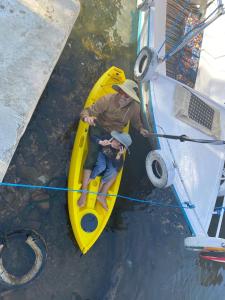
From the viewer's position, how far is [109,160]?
6387mm

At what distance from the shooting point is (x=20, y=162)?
6199 millimetres

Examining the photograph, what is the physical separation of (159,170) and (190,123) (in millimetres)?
1053

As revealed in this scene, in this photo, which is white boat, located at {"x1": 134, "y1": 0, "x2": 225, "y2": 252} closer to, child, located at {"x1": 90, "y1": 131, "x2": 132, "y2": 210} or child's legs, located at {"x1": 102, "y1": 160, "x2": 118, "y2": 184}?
child, located at {"x1": 90, "y1": 131, "x2": 132, "y2": 210}

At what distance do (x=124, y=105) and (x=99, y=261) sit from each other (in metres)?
2.57

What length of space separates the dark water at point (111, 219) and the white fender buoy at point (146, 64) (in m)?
1.19

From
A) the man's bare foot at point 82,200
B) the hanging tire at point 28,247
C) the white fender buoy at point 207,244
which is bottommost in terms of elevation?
the hanging tire at point 28,247

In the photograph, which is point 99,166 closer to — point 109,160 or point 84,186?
point 109,160

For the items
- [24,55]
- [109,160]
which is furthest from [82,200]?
[24,55]

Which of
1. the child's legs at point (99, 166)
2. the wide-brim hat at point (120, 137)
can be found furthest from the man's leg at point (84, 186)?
the wide-brim hat at point (120, 137)

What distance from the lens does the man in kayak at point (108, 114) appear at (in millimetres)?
6031

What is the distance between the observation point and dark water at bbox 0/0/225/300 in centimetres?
606

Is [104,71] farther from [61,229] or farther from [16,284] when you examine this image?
[16,284]

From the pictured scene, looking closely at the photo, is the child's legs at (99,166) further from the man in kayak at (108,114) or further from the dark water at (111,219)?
the dark water at (111,219)

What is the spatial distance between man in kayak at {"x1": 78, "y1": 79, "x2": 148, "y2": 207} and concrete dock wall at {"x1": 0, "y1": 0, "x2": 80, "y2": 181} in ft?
2.97
